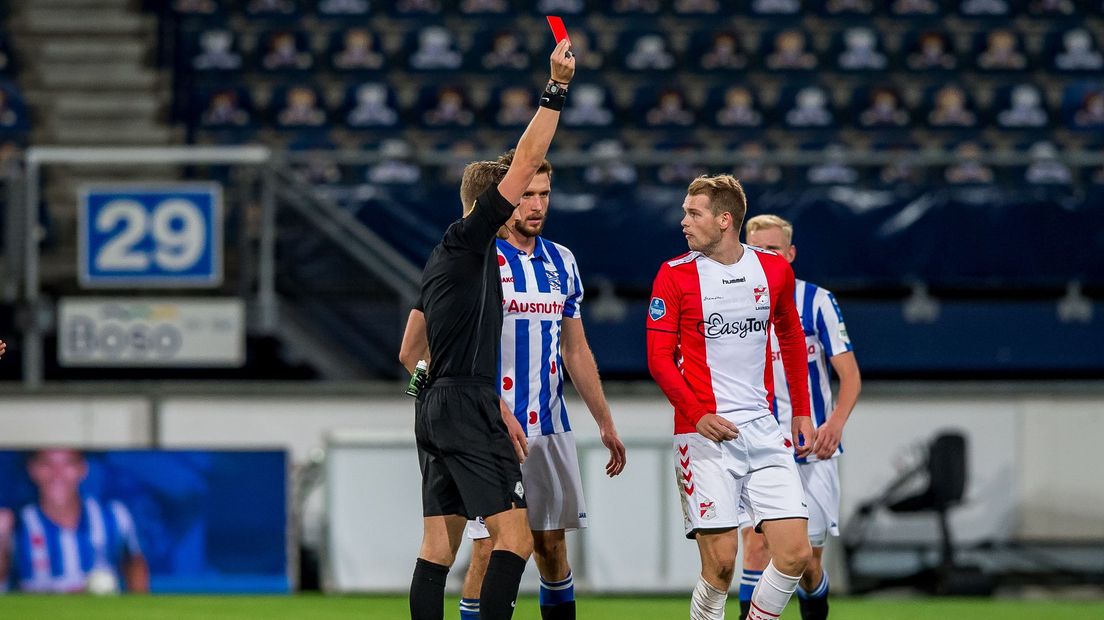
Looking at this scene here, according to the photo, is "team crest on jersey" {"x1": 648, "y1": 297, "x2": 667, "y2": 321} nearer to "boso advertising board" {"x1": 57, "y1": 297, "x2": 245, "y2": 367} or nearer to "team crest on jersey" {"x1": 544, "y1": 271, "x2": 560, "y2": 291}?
"team crest on jersey" {"x1": 544, "y1": 271, "x2": 560, "y2": 291}

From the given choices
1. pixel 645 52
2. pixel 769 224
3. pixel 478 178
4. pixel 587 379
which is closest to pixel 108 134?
pixel 645 52

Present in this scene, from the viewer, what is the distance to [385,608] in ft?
30.0

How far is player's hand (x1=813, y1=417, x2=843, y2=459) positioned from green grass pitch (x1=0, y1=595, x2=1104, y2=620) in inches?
84.7

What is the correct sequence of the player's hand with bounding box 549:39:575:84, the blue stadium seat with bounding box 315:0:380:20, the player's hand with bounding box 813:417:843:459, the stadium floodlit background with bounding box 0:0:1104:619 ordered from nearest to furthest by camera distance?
the player's hand with bounding box 549:39:575:84, the player's hand with bounding box 813:417:843:459, the stadium floodlit background with bounding box 0:0:1104:619, the blue stadium seat with bounding box 315:0:380:20

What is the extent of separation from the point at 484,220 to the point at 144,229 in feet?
17.6

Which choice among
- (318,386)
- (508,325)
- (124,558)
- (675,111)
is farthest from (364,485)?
(675,111)

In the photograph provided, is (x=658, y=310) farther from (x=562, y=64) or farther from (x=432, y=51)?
(x=432, y=51)

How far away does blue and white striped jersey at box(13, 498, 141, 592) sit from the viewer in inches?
377

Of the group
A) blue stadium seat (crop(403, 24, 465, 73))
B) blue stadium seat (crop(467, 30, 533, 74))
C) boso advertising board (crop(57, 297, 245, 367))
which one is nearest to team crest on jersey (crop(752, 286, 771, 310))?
boso advertising board (crop(57, 297, 245, 367))

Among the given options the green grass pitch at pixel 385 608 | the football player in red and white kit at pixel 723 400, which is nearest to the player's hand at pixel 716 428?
the football player in red and white kit at pixel 723 400

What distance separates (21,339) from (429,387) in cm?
580

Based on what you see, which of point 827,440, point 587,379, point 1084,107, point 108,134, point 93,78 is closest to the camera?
point 587,379

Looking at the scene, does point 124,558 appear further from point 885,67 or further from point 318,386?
point 885,67

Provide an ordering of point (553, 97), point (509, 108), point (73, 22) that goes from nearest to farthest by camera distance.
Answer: point (553, 97), point (509, 108), point (73, 22)
